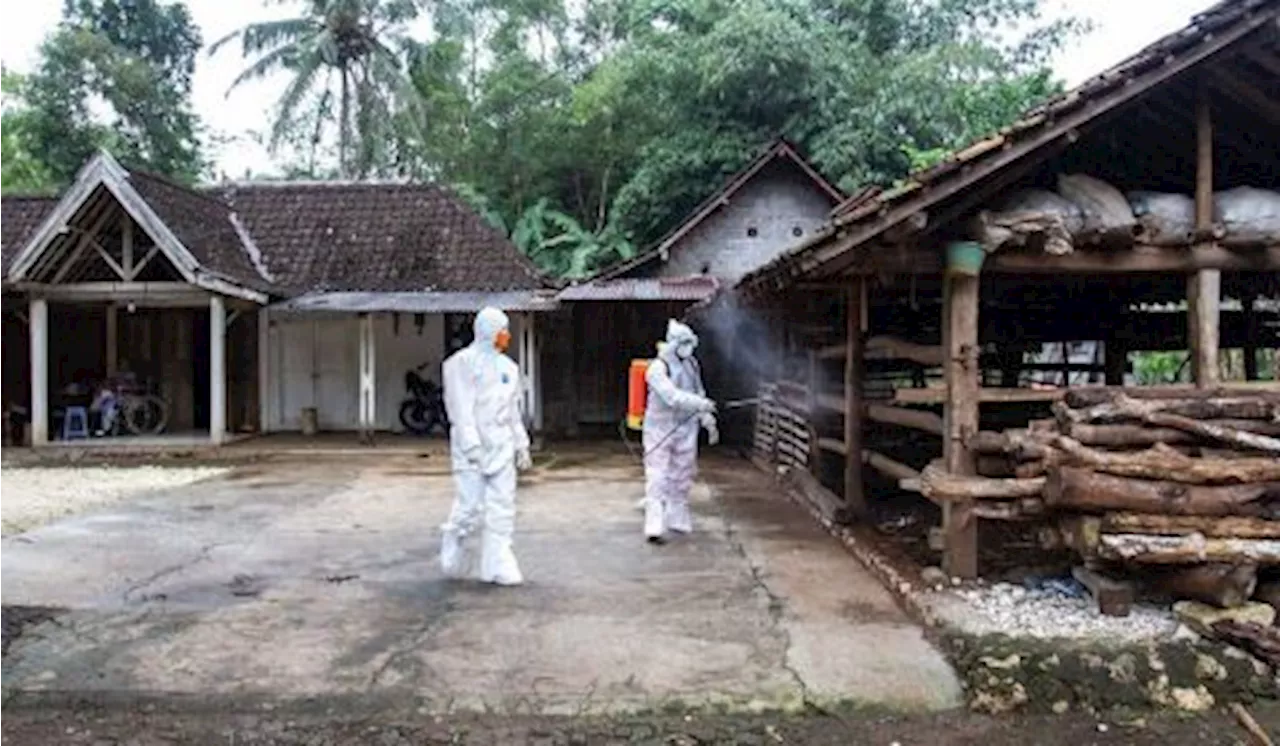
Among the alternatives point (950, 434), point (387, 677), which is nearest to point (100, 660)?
point (387, 677)

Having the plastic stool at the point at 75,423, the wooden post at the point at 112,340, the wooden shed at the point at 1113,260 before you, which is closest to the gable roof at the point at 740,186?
the wooden post at the point at 112,340

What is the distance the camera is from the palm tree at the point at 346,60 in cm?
2762

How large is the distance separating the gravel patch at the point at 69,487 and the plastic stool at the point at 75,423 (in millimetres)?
2678

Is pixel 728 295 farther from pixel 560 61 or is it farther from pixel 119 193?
pixel 560 61

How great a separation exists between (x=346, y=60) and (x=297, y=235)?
Result: 11108mm

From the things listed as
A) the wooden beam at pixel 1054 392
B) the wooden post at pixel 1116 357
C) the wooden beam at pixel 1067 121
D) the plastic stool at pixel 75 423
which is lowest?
the plastic stool at pixel 75 423

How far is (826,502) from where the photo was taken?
9.98 meters

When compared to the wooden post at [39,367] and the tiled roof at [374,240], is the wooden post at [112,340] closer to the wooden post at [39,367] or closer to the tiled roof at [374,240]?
the wooden post at [39,367]

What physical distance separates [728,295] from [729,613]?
24.5 ft

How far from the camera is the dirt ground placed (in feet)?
15.5

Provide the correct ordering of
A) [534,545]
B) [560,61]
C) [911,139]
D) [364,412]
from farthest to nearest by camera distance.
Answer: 1. [560,61]
2. [911,139]
3. [364,412]
4. [534,545]

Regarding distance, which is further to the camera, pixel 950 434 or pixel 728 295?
pixel 728 295

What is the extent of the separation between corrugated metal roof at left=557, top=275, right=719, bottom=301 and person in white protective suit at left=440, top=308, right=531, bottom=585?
25.1ft

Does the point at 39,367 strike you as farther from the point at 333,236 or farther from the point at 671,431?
the point at 671,431
